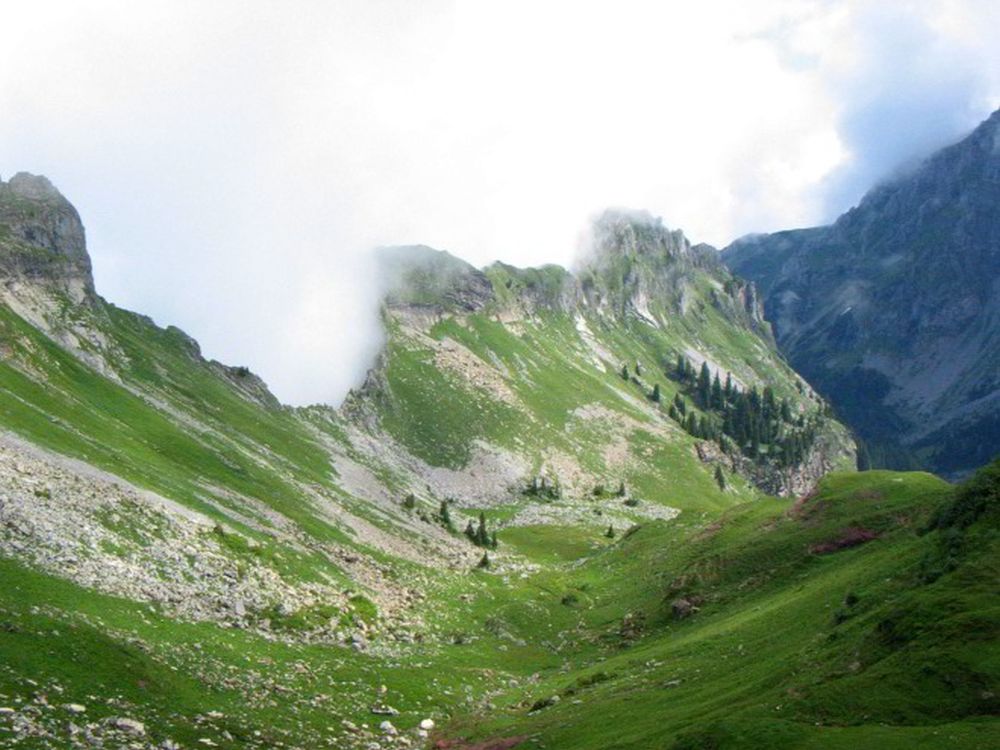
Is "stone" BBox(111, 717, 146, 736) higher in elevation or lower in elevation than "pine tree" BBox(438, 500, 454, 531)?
lower

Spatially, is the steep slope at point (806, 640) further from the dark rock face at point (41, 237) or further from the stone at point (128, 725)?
the dark rock face at point (41, 237)

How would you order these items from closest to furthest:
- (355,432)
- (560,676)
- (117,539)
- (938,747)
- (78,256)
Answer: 1. (938,747)
2. (117,539)
3. (560,676)
4. (78,256)
5. (355,432)

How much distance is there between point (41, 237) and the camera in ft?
490

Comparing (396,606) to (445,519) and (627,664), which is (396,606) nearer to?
(627,664)

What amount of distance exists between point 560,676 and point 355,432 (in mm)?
123224

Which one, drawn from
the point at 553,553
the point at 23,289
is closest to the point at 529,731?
the point at 553,553

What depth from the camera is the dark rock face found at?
13500 cm

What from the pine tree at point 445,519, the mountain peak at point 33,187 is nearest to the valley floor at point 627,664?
the pine tree at point 445,519

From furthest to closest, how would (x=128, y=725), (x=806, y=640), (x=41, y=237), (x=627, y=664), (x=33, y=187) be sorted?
1. (x=33, y=187)
2. (x=41, y=237)
3. (x=627, y=664)
4. (x=806, y=640)
5. (x=128, y=725)

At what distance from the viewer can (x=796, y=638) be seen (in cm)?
4962

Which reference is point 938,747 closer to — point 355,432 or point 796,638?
→ point 796,638

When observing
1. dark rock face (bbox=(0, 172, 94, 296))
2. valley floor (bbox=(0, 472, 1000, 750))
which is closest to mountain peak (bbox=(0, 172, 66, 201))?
dark rock face (bbox=(0, 172, 94, 296))

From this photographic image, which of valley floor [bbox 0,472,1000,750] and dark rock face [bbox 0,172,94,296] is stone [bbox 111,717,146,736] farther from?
dark rock face [bbox 0,172,94,296]

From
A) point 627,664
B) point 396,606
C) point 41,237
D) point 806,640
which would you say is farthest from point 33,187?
point 806,640
